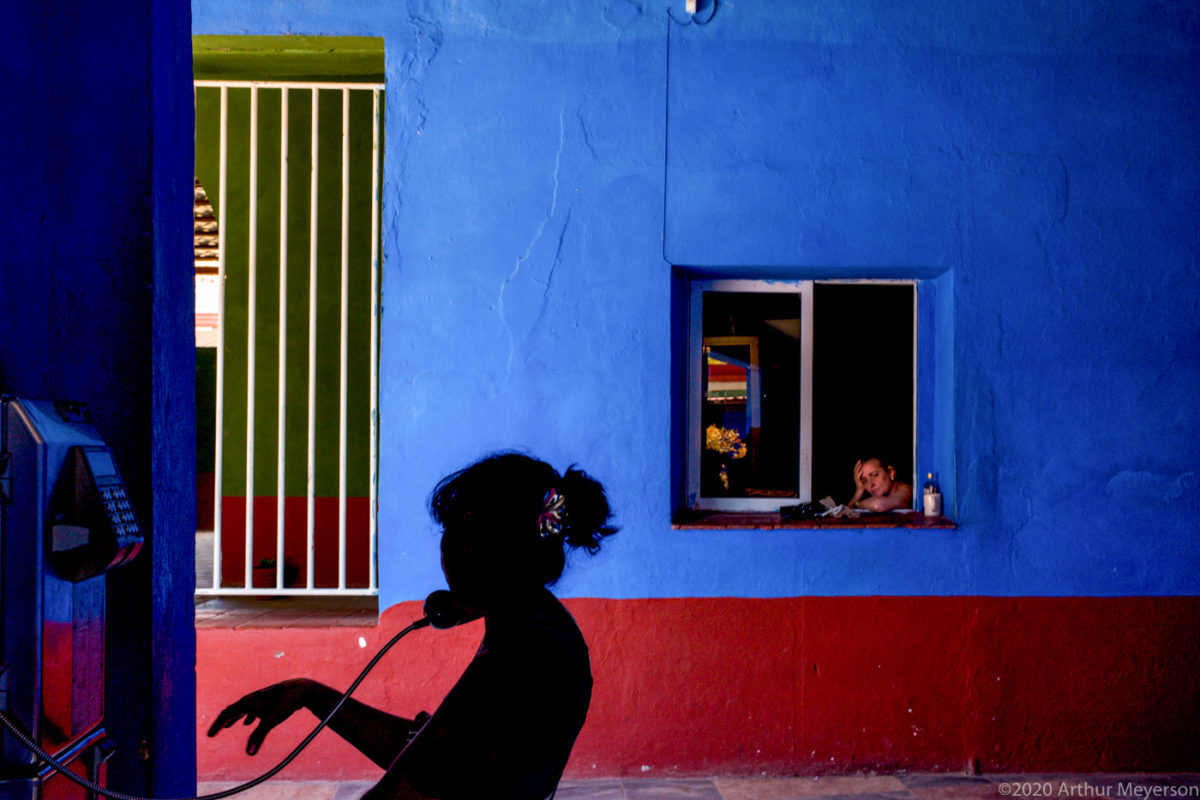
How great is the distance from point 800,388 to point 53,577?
125 inches

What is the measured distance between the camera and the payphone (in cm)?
139

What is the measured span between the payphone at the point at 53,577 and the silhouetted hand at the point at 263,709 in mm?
234

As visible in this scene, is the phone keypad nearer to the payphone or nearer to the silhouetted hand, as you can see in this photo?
the payphone

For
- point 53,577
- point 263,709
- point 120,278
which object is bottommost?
point 263,709

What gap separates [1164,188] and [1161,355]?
30.6 inches

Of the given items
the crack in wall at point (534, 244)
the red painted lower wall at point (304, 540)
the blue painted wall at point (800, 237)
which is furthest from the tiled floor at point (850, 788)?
the crack in wall at point (534, 244)

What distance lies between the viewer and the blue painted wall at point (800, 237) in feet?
11.4

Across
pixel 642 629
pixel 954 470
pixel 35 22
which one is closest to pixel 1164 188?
pixel 954 470

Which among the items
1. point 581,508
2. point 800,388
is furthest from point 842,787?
Result: point 581,508

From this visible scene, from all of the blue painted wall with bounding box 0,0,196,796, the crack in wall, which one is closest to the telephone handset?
the blue painted wall with bounding box 0,0,196,796

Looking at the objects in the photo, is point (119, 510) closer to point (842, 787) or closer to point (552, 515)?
point (552, 515)

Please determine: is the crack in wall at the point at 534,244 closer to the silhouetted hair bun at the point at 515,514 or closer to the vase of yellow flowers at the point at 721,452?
the vase of yellow flowers at the point at 721,452

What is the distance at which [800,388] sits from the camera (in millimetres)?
3832

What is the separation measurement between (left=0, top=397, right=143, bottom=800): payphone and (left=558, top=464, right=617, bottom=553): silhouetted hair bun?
0.87 m
